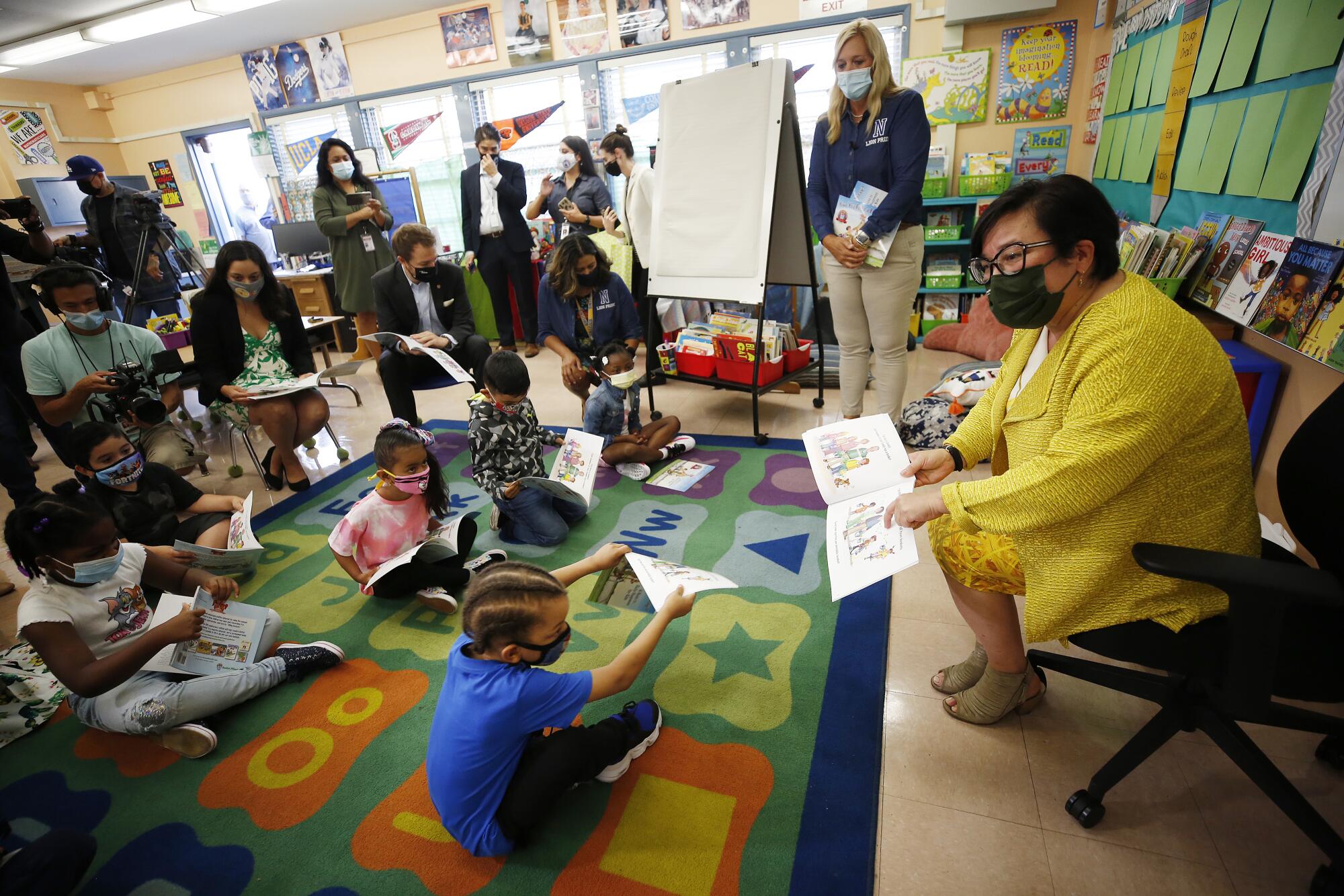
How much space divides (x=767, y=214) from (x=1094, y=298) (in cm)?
195

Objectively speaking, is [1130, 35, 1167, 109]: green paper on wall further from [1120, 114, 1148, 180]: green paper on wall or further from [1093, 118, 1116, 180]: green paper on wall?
[1093, 118, 1116, 180]: green paper on wall

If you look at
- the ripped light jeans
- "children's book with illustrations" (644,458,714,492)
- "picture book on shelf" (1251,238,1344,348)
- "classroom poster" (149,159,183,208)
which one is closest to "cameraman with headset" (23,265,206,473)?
the ripped light jeans

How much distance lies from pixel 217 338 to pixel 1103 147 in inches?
201

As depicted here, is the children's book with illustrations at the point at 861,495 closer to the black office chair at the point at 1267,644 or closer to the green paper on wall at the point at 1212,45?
the black office chair at the point at 1267,644

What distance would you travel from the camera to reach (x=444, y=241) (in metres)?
6.89

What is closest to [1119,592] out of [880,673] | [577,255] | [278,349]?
[880,673]

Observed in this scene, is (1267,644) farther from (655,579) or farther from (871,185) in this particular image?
(871,185)

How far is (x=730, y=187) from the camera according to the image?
9.89ft

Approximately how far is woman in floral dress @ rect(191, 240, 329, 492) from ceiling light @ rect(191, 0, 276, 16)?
3502 millimetres

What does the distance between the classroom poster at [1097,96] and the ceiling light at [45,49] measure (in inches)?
333

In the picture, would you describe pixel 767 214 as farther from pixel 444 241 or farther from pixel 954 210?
pixel 444 241

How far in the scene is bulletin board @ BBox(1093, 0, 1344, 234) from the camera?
1.71 meters

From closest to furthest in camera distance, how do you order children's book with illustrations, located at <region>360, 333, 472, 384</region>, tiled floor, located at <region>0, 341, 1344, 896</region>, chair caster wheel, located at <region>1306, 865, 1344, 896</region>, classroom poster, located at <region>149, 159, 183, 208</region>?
chair caster wheel, located at <region>1306, 865, 1344, 896</region> → tiled floor, located at <region>0, 341, 1344, 896</region> → children's book with illustrations, located at <region>360, 333, 472, 384</region> → classroom poster, located at <region>149, 159, 183, 208</region>

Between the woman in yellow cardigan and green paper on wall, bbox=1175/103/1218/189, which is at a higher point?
Result: green paper on wall, bbox=1175/103/1218/189
